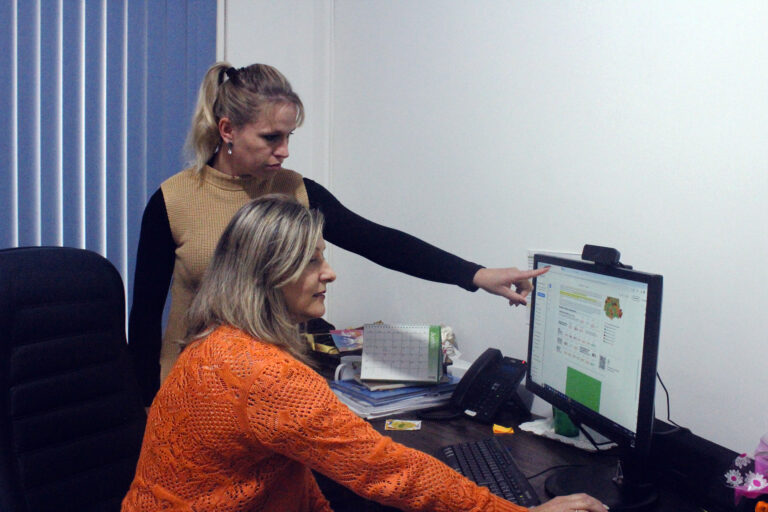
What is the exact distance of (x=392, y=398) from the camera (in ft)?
5.57

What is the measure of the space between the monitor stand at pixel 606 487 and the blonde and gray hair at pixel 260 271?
1.87ft

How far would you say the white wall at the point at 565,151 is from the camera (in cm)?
130

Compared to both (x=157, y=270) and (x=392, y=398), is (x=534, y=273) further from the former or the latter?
(x=157, y=270)

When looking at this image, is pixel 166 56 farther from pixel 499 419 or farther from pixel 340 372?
pixel 499 419

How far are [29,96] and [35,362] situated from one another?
1268mm

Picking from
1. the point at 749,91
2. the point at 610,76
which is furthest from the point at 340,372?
the point at 749,91

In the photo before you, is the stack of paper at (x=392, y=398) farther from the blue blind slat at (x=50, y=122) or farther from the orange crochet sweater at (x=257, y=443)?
the blue blind slat at (x=50, y=122)

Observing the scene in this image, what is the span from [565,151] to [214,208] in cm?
96

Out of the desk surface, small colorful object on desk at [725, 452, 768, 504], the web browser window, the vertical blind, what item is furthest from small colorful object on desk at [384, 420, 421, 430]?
the vertical blind

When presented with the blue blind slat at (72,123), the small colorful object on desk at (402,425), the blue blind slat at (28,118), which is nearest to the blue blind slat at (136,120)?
the blue blind slat at (72,123)

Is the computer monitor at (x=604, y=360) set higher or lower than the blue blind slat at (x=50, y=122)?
lower

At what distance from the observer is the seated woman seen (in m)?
1.00

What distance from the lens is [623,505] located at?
3.79 ft

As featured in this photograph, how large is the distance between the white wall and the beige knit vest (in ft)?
2.34
